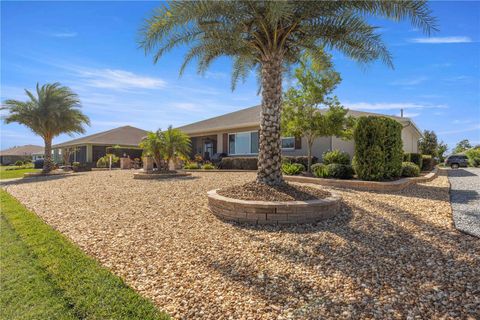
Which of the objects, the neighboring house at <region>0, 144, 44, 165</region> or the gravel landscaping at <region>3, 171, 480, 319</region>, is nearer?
the gravel landscaping at <region>3, 171, 480, 319</region>

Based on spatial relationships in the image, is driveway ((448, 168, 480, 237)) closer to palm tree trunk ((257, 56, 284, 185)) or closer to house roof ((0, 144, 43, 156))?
palm tree trunk ((257, 56, 284, 185))

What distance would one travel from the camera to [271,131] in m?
7.25

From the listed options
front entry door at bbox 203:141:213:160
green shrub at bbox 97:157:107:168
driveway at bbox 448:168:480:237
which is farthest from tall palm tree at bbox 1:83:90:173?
driveway at bbox 448:168:480:237

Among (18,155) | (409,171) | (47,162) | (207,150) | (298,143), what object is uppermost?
(298,143)

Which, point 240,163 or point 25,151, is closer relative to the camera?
point 240,163

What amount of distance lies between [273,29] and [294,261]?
5630 millimetres

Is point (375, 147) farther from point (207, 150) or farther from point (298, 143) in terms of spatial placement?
point (207, 150)

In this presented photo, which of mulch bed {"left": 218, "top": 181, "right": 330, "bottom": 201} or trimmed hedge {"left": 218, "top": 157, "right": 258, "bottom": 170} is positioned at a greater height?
trimmed hedge {"left": 218, "top": 157, "right": 258, "bottom": 170}

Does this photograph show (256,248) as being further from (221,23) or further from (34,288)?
(221,23)

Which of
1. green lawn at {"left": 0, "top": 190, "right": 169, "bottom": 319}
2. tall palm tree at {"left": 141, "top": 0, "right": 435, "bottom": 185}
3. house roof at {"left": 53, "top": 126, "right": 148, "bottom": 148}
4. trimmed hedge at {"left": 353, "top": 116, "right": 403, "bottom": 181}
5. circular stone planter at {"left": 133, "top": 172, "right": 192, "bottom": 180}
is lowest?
green lawn at {"left": 0, "top": 190, "right": 169, "bottom": 319}

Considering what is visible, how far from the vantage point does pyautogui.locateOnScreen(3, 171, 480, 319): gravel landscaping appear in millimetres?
2980

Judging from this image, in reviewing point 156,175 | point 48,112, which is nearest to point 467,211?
point 156,175

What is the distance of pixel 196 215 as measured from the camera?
659cm

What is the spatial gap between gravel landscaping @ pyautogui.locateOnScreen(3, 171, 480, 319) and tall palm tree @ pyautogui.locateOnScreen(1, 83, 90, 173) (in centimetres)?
1829
